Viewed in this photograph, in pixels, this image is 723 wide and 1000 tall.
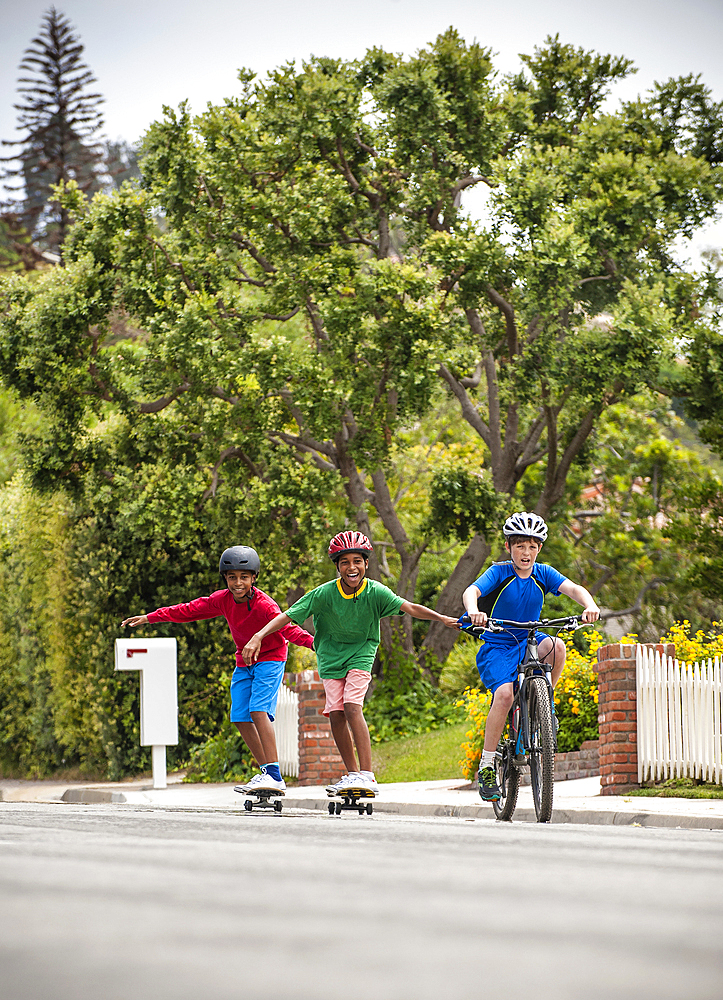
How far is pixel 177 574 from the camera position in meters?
18.1

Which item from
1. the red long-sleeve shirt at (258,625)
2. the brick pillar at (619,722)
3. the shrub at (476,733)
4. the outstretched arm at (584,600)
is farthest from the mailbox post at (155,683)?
the outstretched arm at (584,600)

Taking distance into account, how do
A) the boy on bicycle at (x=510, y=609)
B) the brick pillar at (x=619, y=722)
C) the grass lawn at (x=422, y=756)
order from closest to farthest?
the boy on bicycle at (x=510, y=609) < the brick pillar at (x=619, y=722) < the grass lawn at (x=422, y=756)

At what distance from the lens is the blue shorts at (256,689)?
31.8 ft

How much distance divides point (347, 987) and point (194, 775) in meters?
14.0

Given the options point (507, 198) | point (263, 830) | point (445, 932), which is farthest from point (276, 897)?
point (507, 198)

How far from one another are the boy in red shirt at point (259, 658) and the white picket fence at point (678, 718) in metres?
3.41

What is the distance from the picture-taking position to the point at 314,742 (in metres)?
14.1

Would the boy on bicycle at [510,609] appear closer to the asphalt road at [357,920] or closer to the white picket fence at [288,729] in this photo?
the asphalt road at [357,920]

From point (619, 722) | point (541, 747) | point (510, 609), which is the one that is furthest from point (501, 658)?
point (619, 722)

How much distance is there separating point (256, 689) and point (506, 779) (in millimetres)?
2224

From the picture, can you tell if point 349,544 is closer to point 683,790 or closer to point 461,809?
point 461,809

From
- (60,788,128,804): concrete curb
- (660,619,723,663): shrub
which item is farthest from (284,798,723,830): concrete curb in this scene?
(660,619,723,663): shrub

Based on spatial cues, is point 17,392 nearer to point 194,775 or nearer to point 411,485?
point 194,775

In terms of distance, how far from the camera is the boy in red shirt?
9.62m
